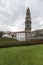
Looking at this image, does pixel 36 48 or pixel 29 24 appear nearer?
pixel 36 48

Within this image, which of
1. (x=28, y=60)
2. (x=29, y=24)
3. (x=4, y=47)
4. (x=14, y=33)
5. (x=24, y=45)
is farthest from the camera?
(x=29, y=24)

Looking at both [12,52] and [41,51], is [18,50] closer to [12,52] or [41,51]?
[12,52]

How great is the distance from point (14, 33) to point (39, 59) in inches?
487

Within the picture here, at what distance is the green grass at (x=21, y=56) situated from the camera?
9.78m

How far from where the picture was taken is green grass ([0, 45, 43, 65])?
9784mm

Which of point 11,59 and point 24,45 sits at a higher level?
point 24,45

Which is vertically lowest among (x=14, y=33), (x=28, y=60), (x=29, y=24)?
(x=28, y=60)

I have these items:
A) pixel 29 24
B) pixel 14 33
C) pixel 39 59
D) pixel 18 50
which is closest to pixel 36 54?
pixel 39 59

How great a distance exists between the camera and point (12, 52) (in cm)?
1115

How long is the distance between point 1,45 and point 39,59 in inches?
157

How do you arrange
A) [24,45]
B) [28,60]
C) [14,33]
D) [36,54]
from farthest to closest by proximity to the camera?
[14,33] < [24,45] < [36,54] < [28,60]

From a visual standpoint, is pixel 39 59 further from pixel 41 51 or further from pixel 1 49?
pixel 1 49

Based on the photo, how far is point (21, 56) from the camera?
34.6ft

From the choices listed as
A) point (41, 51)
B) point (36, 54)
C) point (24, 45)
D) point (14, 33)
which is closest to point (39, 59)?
point (36, 54)
